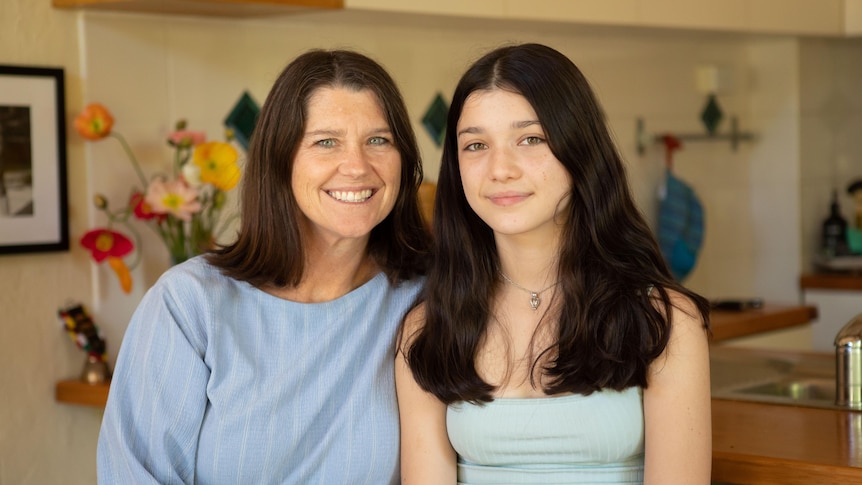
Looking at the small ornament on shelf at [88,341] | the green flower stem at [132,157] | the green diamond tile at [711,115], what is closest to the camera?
the small ornament on shelf at [88,341]

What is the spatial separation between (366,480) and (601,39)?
2333mm

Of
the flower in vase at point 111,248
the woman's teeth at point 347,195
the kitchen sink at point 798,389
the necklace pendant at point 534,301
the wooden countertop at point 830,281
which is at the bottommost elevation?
the kitchen sink at point 798,389

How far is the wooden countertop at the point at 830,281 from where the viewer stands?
3953 mm

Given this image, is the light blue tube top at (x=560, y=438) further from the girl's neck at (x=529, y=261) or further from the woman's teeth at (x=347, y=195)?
the woman's teeth at (x=347, y=195)

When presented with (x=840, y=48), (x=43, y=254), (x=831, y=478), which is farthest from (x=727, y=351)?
(x=840, y=48)

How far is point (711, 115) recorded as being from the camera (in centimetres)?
416

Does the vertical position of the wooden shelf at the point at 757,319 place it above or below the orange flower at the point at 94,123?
below

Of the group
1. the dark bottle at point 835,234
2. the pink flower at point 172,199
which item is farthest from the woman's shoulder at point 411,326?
the dark bottle at point 835,234

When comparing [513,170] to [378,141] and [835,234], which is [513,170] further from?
[835,234]

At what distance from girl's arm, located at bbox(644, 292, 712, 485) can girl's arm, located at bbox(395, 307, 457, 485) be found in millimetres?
310

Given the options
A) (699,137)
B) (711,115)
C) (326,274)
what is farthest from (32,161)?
(711,115)

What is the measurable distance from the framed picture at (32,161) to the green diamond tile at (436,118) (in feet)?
3.72

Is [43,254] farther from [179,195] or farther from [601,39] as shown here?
[601,39]

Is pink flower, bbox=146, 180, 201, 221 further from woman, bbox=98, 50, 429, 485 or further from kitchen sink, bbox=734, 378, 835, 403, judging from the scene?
kitchen sink, bbox=734, 378, 835, 403
